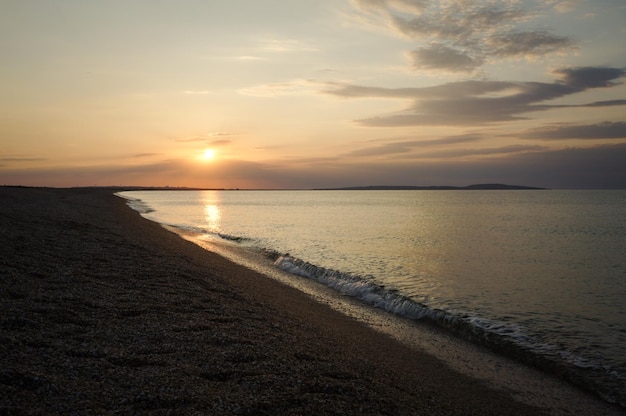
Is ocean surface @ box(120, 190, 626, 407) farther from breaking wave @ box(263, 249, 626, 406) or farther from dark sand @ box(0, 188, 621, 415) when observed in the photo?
dark sand @ box(0, 188, 621, 415)

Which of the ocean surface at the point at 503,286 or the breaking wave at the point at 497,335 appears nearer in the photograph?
the breaking wave at the point at 497,335

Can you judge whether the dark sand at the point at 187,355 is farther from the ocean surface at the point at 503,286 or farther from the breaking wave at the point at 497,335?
the ocean surface at the point at 503,286

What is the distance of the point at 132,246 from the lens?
1867 centimetres

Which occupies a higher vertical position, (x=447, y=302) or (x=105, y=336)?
(x=105, y=336)

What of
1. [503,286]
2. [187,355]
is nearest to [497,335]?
[503,286]

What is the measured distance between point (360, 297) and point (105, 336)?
415 inches

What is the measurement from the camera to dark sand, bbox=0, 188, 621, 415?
5223 mm

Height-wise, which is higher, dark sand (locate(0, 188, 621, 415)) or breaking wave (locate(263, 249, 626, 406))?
dark sand (locate(0, 188, 621, 415))

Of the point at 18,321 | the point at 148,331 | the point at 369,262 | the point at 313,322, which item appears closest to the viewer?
the point at 18,321

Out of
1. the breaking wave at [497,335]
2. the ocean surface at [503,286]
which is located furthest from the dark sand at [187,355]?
the ocean surface at [503,286]

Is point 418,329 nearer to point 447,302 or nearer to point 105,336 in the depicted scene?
point 447,302

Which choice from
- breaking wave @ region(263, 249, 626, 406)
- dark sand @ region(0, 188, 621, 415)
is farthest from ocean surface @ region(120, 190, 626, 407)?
dark sand @ region(0, 188, 621, 415)

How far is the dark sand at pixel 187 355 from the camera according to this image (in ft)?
17.1

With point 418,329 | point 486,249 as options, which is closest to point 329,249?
point 486,249
